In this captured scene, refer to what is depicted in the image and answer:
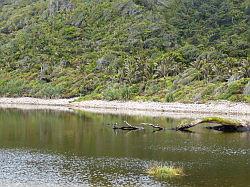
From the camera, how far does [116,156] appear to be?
214 ft

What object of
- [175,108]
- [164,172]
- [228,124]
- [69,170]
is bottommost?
[69,170]

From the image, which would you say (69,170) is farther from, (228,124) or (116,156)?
(228,124)

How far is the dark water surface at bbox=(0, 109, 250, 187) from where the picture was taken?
50062mm

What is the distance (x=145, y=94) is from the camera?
192 meters

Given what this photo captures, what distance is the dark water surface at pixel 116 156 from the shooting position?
50.1 metres

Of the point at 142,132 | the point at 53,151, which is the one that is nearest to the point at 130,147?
the point at 53,151

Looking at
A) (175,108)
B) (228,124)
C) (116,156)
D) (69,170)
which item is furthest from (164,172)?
(175,108)

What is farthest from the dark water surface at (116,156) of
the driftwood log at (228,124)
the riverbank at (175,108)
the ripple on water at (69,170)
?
the riverbank at (175,108)

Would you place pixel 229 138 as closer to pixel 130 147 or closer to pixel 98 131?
pixel 130 147

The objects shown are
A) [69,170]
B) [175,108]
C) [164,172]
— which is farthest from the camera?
[175,108]

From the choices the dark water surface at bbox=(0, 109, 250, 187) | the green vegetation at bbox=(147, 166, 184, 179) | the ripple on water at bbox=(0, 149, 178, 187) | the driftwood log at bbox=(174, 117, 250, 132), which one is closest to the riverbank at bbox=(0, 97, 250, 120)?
the driftwood log at bbox=(174, 117, 250, 132)

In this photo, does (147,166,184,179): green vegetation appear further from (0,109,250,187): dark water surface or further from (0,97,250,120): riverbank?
(0,97,250,120): riverbank

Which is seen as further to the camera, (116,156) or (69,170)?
(116,156)

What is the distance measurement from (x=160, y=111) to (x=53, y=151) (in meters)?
86.5
